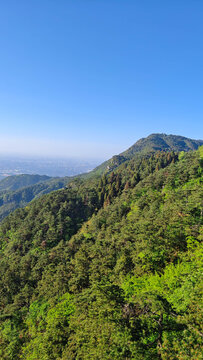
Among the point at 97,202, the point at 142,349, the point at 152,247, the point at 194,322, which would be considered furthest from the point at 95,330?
the point at 97,202

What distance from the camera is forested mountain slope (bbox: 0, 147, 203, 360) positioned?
11.0 m

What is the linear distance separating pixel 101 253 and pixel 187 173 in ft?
147

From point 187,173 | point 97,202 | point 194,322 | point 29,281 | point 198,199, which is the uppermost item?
point 187,173

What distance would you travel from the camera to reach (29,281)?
5141cm

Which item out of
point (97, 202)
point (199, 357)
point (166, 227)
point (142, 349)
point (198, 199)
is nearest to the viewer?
point (199, 357)

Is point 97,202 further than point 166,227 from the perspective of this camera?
Yes

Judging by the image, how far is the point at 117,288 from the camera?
15.2 meters

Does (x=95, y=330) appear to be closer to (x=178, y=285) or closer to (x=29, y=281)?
(x=178, y=285)

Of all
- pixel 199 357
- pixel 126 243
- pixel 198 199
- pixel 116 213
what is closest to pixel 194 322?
pixel 199 357

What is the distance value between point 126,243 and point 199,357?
27.3 meters

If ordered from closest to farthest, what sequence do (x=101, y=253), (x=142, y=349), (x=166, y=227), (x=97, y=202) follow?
1. (x=142, y=349)
2. (x=166, y=227)
3. (x=101, y=253)
4. (x=97, y=202)

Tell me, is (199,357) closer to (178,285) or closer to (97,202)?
(178,285)

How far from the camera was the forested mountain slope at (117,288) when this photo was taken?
11000mm

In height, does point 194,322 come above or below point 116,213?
above
